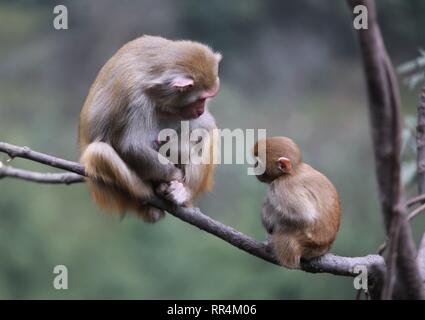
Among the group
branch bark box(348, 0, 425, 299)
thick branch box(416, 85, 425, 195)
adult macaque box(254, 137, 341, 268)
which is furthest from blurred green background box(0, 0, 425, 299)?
branch bark box(348, 0, 425, 299)

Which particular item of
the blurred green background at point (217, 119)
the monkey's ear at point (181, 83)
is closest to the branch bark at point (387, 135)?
the monkey's ear at point (181, 83)

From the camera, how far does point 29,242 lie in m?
7.09

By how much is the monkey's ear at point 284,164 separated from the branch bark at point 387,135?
1.24 meters

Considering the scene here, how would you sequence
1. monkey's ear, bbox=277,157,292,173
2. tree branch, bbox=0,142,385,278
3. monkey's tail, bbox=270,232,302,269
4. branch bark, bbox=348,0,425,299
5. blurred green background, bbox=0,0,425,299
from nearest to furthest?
branch bark, bbox=348,0,425,299
tree branch, bbox=0,142,385,278
monkey's tail, bbox=270,232,302,269
monkey's ear, bbox=277,157,292,173
blurred green background, bbox=0,0,425,299

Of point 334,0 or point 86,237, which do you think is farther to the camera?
point 334,0

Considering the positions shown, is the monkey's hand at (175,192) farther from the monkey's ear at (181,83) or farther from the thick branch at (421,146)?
the thick branch at (421,146)

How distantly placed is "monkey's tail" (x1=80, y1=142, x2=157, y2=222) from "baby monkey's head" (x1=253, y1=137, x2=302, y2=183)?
2.18ft

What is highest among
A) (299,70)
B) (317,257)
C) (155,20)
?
(155,20)

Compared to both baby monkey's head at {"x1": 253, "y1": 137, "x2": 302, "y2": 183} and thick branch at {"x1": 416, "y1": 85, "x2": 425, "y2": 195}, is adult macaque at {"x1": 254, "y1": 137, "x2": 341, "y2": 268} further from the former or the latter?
thick branch at {"x1": 416, "y1": 85, "x2": 425, "y2": 195}

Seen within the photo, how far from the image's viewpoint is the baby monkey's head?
2900 millimetres

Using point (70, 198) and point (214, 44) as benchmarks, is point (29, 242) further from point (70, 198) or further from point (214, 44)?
point (214, 44)

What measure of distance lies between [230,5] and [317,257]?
6.18m

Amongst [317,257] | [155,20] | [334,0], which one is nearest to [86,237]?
[155,20]
